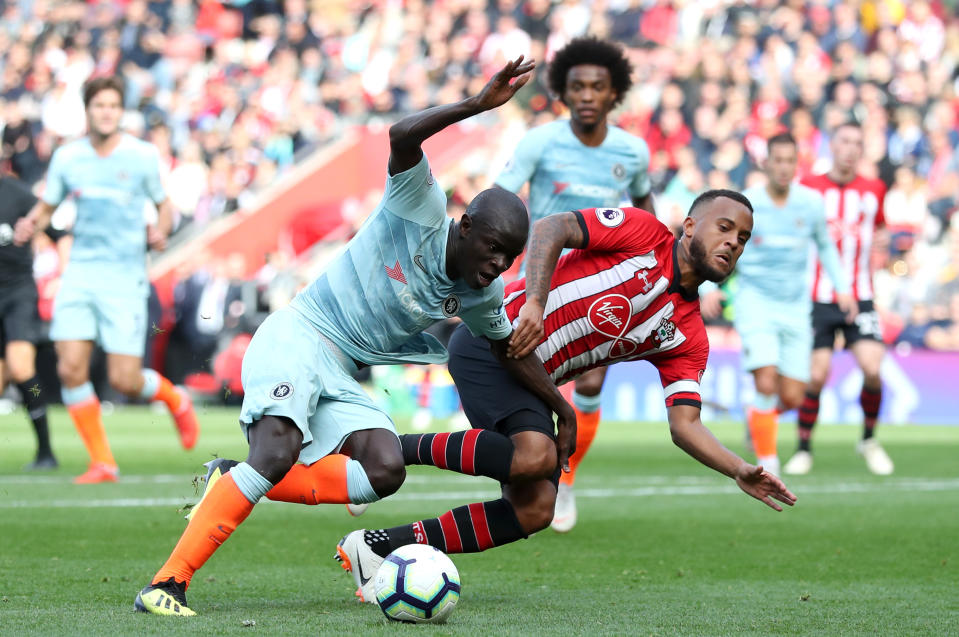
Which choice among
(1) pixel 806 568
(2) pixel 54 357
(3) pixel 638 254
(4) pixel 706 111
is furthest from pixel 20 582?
(4) pixel 706 111

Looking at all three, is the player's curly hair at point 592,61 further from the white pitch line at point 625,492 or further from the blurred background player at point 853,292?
the blurred background player at point 853,292

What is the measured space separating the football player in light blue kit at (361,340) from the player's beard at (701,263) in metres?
0.78

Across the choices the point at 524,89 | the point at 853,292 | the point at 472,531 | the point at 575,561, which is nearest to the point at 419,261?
the point at 472,531

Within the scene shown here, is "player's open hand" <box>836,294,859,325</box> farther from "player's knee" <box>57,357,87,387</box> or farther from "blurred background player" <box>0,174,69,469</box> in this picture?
"blurred background player" <box>0,174,69,469</box>

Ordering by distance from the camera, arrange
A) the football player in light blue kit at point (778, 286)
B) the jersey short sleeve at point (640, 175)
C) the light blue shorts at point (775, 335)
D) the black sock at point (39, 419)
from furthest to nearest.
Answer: the black sock at point (39, 419) < the light blue shorts at point (775, 335) < the football player in light blue kit at point (778, 286) < the jersey short sleeve at point (640, 175)

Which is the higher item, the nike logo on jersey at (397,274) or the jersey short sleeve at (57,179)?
the jersey short sleeve at (57,179)

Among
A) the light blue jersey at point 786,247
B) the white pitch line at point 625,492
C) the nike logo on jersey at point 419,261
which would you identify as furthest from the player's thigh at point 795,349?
the nike logo on jersey at point 419,261

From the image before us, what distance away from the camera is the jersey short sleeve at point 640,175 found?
8281 millimetres

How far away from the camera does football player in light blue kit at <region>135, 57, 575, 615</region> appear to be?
192 inches

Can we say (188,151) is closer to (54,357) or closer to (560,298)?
(54,357)

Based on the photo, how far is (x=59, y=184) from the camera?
9.74 m

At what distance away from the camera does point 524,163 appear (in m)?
8.11

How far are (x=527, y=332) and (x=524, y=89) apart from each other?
57.9ft

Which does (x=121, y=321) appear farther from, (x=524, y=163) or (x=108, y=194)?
(x=524, y=163)
